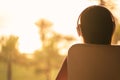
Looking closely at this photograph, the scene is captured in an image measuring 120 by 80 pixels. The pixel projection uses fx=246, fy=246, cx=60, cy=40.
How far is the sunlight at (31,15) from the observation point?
4.73 feet

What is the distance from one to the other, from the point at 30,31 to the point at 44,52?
0.15m

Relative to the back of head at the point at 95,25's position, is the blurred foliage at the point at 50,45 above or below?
below

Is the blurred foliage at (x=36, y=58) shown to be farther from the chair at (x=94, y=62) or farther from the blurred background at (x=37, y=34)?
the chair at (x=94, y=62)

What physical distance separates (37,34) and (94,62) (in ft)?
2.30

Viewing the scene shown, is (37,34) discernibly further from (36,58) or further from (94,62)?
(94,62)

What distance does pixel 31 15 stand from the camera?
4.75 ft

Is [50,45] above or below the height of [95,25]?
below

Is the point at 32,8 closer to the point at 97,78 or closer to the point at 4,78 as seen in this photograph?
the point at 4,78

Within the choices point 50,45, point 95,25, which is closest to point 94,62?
point 95,25

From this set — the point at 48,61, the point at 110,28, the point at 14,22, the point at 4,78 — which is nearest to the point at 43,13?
the point at 14,22

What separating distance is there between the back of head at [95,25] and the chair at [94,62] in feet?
0.16

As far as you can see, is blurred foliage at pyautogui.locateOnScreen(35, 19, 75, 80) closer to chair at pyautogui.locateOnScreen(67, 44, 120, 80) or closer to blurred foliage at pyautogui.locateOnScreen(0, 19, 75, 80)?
blurred foliage at pyautogui.locateOnScreen(0, 19, 75, 80)

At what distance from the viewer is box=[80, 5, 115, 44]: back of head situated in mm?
862

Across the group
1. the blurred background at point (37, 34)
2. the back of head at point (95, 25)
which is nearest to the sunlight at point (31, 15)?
the blurred background at point (37, 34)
